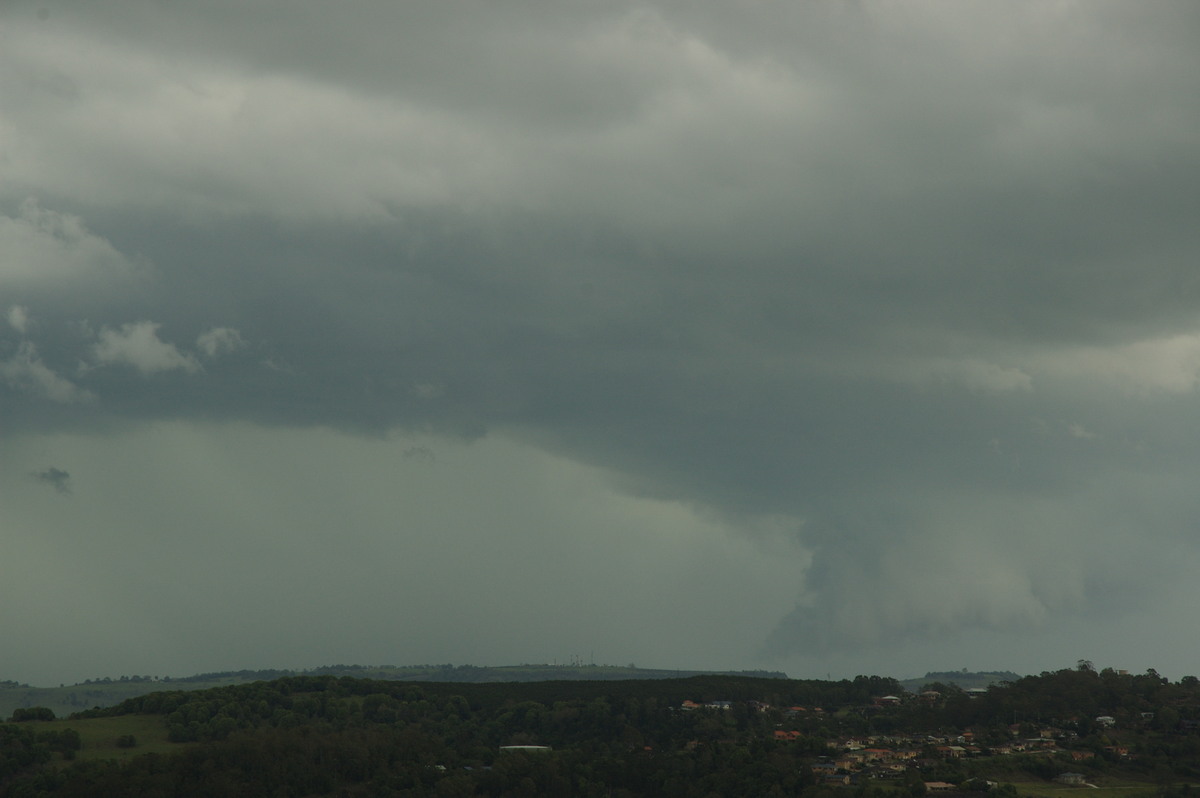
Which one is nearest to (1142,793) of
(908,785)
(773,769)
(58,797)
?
(908,785)

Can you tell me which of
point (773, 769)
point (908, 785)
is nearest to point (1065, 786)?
point (908, 785)

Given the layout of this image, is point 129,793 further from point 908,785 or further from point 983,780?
point 983,780

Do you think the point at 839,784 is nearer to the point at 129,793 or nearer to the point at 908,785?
the point at 908,785

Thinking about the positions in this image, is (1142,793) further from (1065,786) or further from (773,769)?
(773,769)

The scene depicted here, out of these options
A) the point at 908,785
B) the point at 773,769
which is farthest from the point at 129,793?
the point at 908,785

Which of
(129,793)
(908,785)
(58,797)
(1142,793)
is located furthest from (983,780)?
(58,797)

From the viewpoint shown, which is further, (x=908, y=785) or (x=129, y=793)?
(x=129, y=793)

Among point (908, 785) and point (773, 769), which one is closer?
point (908, 785)
